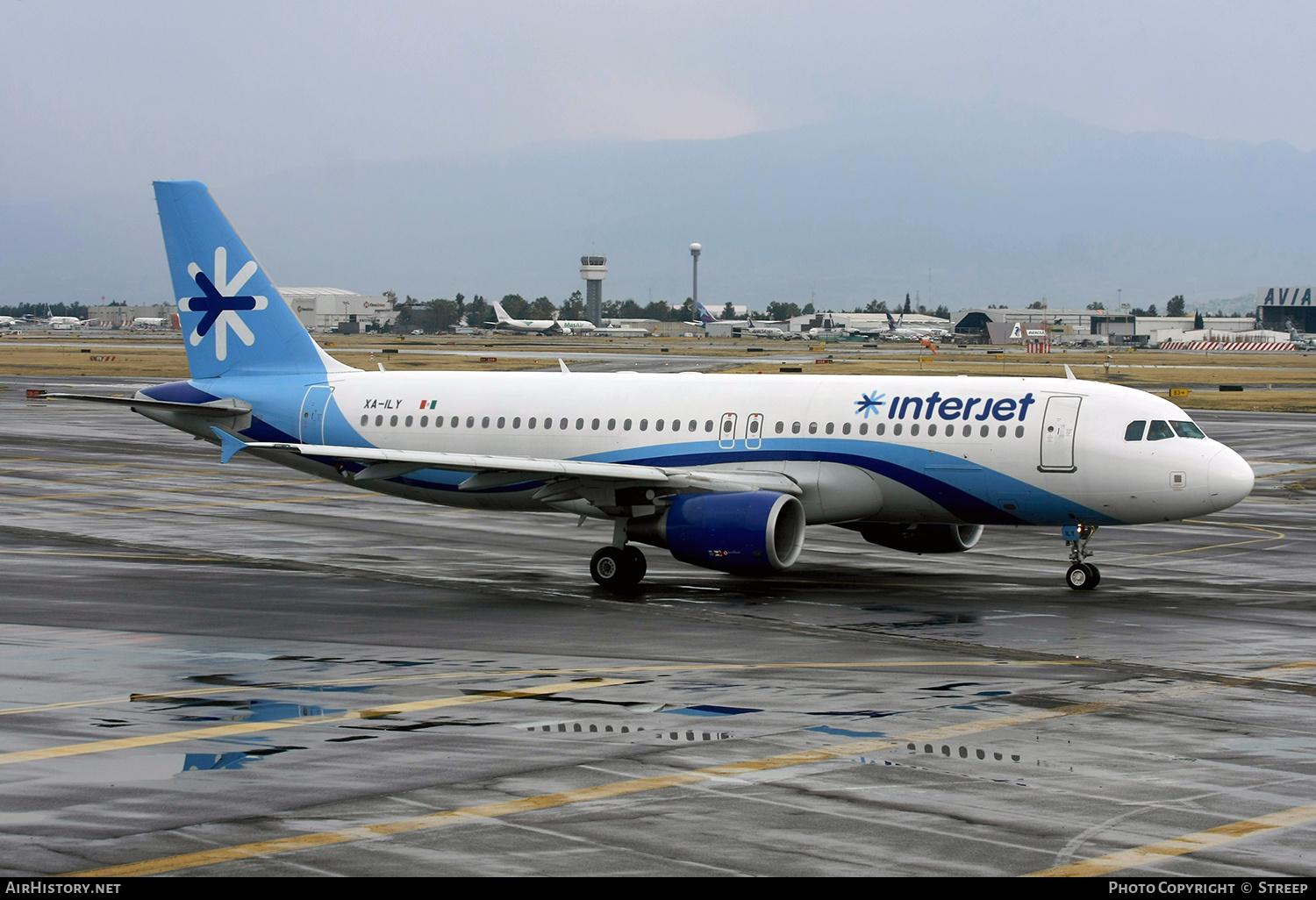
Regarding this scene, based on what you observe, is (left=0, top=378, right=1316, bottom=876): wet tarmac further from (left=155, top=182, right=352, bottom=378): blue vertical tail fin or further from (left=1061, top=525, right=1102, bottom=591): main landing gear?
(left=155, top=182, right=352, bottom=378): blue vertical tail fin

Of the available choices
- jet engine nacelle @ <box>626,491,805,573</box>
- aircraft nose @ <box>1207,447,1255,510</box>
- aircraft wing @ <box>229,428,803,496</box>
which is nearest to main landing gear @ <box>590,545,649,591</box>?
jet engine nacelle @ <box>626,491,805,573</box>

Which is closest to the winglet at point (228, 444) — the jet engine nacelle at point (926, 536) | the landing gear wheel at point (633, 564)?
the landing gear wheel at point (633, 564)

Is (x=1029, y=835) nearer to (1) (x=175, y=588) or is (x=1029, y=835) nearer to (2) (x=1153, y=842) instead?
(2) (x=1153, y=842)

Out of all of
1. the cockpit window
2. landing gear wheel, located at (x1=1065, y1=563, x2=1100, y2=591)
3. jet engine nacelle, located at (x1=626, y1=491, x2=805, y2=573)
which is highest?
the cockpit window

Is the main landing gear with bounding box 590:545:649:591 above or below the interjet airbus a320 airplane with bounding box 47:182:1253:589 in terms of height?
below

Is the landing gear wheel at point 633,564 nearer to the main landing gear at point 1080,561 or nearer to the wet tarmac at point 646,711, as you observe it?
the wet tarmac at point 646,711

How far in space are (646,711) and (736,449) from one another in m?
13.4

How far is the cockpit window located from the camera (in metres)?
29.1

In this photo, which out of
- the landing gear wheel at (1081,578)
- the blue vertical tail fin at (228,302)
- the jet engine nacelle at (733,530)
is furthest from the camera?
the blue vertical tail fin at (228,302)

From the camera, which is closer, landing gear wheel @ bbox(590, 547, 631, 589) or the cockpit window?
the cockpit window

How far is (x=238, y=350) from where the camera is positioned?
3641cm

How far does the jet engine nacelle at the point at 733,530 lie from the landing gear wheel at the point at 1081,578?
5676mm

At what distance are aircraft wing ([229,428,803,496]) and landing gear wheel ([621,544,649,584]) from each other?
1502 mm

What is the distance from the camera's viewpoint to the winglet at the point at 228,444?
3434 cm
